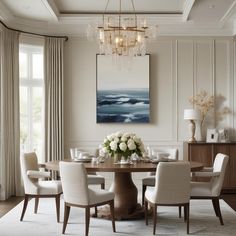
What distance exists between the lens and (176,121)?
341 inches

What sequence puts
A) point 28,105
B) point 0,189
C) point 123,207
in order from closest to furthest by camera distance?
point 123,207
point 0,189
point 28,105

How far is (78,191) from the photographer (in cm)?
513

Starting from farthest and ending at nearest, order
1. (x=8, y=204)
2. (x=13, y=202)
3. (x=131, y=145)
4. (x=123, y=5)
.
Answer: (x=123, y=5), (x=13, y=202), (x=8, y=204), (x=131, y=145)

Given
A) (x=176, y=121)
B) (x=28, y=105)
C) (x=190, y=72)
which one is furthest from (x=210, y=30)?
(x=28, y=105)

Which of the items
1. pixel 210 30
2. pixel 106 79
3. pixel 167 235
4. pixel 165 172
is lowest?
pixel 167 235

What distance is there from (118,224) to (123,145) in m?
1.03

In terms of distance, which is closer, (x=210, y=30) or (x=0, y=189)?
(x=0, y=189)

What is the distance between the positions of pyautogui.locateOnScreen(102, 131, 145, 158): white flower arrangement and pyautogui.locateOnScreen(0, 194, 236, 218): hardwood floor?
189cm

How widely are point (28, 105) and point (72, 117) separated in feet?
2.93

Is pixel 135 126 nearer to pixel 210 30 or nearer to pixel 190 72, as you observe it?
pixel 190 72

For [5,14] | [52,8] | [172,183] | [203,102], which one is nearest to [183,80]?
[203,102]

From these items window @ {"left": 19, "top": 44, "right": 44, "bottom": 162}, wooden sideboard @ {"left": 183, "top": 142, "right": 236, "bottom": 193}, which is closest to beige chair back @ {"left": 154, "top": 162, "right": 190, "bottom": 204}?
wooden sideboard @ {"left": 183, "top": 142, "right": 236, "bottom": 193}

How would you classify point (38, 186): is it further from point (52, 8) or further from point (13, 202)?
point (52, 8)

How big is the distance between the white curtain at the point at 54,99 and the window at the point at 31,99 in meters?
0.18
